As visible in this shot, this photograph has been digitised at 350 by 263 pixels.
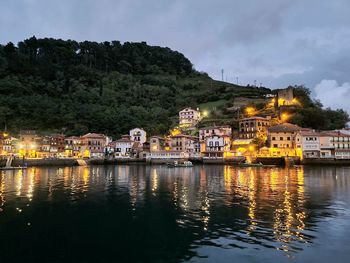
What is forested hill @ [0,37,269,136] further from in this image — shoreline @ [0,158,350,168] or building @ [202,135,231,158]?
building @ [202,135,231,158]

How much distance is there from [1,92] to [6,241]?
415 feet

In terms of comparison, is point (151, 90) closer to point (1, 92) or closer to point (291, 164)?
point (1, 92)

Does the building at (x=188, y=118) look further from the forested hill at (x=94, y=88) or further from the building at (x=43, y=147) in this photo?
the building at (x=43, y=147)

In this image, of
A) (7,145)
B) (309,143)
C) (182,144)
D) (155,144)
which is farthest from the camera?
(155,144)

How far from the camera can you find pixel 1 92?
415 ft

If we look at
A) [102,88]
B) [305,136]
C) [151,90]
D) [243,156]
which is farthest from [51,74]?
[305,136]

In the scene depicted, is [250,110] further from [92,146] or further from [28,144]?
[28,144]

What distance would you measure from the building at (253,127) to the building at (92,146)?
42.9 m

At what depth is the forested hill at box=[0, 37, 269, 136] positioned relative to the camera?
Result: 389ft

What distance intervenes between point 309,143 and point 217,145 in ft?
81.5

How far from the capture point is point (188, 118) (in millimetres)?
122500

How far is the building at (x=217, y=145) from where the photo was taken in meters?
96.1

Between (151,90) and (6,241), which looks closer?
(6,241)

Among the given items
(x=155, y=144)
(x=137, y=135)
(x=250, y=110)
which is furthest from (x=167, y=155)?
(x=250, y=110)
